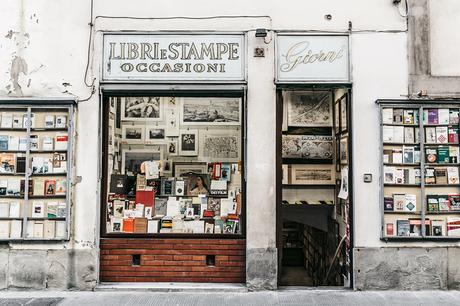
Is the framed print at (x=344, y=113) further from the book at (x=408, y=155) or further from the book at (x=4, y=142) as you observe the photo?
the book at (x=4, y=142)

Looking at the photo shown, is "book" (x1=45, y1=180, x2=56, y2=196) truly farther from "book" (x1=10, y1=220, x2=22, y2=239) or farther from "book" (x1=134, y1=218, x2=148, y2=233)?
"book" (x1=134, y1=218, x2=148, y2=233)

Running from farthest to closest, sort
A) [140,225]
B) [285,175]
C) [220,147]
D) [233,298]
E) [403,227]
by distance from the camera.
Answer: [285,175]
[220,147]
[140,225]
[403,227]
[233,298]

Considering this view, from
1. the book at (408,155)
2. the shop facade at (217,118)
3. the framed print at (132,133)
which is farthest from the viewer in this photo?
the framed print at (132,133)

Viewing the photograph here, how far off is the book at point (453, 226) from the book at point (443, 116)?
5.00 ft

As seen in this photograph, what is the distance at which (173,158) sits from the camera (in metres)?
7.59

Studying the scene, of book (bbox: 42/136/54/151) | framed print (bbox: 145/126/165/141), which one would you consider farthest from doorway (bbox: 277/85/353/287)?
book (bbox: 42/136/54/151)

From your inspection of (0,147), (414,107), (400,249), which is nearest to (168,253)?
(0,147)

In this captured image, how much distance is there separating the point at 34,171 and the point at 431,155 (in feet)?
20.5

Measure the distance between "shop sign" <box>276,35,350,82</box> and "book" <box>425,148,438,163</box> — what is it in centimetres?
170

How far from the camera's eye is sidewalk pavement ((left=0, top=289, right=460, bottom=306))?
640cm

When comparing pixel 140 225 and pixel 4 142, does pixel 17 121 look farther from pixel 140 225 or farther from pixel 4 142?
pixel 140 225

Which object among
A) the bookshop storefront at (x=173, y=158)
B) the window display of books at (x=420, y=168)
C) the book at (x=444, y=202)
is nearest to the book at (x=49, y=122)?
the bookshop storefront at (x=173, y=158)

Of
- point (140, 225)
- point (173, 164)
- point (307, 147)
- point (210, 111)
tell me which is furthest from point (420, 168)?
point (140, 225)

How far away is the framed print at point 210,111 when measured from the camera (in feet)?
24.5
